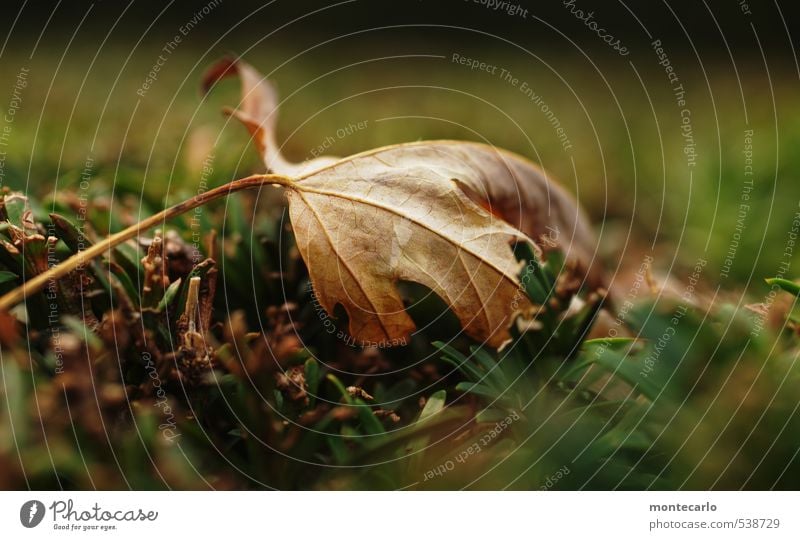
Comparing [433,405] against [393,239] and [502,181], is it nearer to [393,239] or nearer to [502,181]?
[393,239]

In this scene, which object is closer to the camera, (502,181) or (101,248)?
(101,248)

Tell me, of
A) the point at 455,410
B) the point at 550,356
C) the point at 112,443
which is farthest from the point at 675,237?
the point at 112,443

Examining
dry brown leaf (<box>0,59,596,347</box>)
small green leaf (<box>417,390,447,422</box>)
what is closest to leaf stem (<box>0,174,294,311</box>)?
dry brown leaf (<box>0,59,596,347</box>)

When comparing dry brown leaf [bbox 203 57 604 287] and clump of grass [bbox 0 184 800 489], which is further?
dry brown leaf [bbox 203 57 604 287]

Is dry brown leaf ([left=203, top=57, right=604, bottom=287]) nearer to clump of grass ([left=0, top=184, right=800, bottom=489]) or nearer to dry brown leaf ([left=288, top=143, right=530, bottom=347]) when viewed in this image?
dry brown leaf ([left=288, top=143, right=530, bottom=347])

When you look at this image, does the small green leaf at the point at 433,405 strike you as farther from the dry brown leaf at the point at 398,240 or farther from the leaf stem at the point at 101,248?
the leaf stem at the point at 101,248

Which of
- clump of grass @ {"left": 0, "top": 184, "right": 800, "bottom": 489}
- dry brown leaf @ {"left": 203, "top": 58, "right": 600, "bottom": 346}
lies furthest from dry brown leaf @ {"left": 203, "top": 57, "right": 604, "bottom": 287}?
clump of grass @ {"left": 0, "top": 184, "right": 800, "bottom": 489}

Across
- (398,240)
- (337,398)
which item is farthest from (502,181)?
(337,398)

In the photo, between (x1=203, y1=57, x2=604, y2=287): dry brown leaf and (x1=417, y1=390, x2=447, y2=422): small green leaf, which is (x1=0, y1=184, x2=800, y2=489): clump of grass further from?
(x1=203, y1=57, x2=604, y2=287): dry brown leaf

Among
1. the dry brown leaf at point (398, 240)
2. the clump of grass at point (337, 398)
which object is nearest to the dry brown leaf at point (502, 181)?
the dry brown leaf at point (398, 240)

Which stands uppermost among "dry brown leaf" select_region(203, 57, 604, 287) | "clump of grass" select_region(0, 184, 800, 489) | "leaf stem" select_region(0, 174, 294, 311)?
"dry brown leaf" select_region(203, 57, 604, 287)

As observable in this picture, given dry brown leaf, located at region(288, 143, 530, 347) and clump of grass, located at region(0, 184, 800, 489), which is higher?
dry brown leaf, located at region(288, 143, 530, 347)
